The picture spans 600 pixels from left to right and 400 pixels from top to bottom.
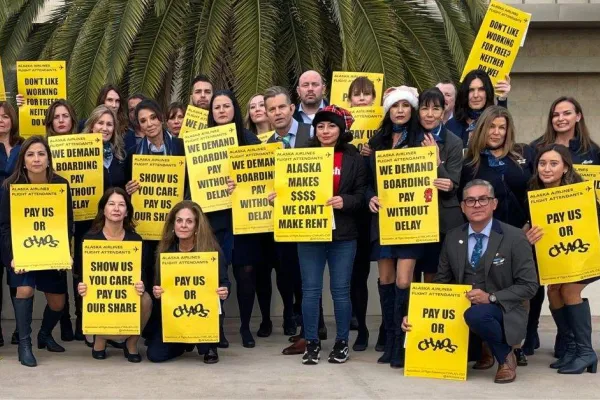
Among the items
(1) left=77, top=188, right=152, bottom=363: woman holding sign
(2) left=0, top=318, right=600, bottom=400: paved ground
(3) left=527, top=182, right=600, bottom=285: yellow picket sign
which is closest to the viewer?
(2) left=0, top=318, right=600, bottom=400: paved ground

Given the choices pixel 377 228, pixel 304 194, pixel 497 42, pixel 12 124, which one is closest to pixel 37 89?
pixel 12 124

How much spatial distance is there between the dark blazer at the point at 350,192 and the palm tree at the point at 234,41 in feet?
10.4

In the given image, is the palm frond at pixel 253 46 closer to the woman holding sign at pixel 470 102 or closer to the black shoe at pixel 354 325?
the black shoe at pixel 354 325

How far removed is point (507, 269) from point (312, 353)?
1.55m

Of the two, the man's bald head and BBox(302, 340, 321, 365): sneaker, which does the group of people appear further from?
the man's bald head

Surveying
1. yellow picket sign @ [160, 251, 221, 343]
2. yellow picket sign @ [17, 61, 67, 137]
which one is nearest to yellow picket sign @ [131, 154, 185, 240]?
yellow picket sign @ [160, 251, 221, 343]

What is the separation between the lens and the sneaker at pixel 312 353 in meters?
7.91

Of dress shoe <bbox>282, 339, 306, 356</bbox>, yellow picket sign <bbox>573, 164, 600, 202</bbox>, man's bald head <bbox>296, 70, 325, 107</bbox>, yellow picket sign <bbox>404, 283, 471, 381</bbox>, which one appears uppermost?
man's bald head <bbox>296, 70, 325, 107</bbox>

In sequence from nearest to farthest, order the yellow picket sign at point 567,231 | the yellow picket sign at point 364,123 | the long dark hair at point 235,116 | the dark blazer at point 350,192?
the yellow picket sign at point 567,231 → the dark blazer at point 350,192 → the long dark hair at point 235,116 → the yellow picket sign at point 364,123

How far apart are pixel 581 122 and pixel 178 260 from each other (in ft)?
10.3

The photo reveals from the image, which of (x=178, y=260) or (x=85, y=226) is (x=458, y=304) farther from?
(x=85, y=226)

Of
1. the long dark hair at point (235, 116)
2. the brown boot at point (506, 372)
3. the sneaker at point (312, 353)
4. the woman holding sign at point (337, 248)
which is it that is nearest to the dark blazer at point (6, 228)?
the long dark hair at point (235, 116)

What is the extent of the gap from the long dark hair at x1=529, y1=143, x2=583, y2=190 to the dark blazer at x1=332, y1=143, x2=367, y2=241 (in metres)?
1.21

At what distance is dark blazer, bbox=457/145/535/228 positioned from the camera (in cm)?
789
